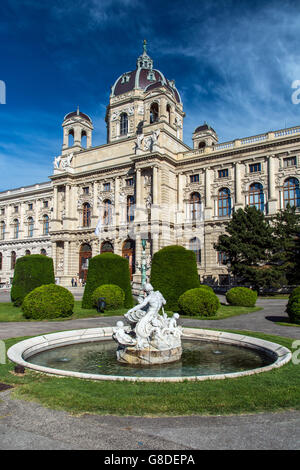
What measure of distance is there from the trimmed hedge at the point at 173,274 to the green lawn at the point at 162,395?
457 inches

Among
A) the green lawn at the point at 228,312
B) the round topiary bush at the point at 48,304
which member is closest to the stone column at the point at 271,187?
the green lawn at the point at 228,312

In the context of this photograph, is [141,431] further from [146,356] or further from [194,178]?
[194,178]

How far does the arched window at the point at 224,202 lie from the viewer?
1506 inches

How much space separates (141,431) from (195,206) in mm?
36594

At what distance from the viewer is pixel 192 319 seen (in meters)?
16.3

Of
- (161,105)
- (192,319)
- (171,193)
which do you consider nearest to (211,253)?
(171,193)

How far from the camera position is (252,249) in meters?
29.4

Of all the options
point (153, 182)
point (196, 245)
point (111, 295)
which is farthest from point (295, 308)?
point (153, 182)

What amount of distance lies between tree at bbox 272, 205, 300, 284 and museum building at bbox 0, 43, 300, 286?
464 cm

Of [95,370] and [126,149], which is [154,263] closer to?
[95,370]

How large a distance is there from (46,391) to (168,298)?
12.9m

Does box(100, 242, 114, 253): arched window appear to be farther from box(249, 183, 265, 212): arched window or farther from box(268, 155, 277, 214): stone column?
box(268, 155, 277, 214): stone column

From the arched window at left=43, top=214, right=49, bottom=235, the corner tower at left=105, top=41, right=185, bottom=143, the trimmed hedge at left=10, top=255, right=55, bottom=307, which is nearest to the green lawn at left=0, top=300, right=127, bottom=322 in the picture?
the trimmed hedge at left=10, top=255, right=55, bottom=307

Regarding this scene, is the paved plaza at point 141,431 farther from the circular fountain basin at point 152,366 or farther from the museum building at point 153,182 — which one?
the museum building at point 153,182
